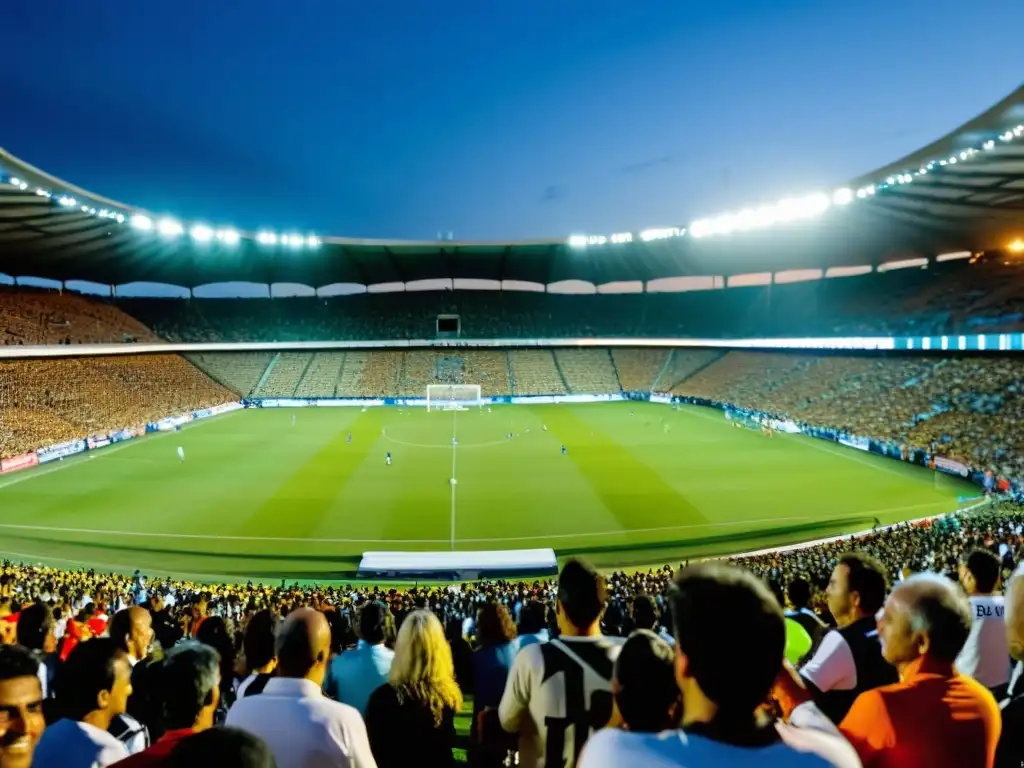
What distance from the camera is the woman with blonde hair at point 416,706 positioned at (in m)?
3.26

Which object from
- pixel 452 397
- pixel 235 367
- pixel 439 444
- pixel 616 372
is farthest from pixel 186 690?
pixel 235 367

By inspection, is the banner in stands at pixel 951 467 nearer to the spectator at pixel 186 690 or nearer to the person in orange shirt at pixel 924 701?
the person in orange shirt at pixel 924 701

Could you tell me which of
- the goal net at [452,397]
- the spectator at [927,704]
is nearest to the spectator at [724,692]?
the spectator at [927,704]

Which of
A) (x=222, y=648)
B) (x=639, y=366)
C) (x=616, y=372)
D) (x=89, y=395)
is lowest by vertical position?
(x=89, y=395)

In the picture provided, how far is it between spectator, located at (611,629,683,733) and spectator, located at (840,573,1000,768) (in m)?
0.95

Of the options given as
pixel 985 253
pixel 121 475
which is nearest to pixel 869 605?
pixel 121 475

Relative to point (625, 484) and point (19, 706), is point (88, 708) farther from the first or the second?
point (625, 484)

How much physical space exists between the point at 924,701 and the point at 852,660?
1.27m

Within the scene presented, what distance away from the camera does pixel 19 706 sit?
2.95 metres

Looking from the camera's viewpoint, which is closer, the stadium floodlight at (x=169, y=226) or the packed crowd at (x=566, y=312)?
the packed crowd at (x=566, y=312)

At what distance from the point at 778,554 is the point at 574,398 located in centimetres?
4841

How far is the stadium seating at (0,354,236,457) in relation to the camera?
39.0 meters

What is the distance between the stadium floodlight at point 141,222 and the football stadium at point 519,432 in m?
0.47

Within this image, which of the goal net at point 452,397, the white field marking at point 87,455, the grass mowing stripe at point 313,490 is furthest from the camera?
the goal net at point 452,397
